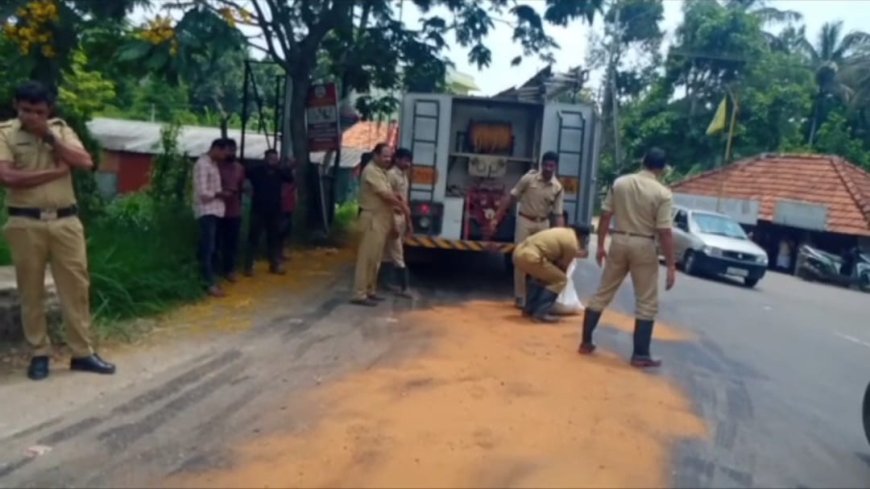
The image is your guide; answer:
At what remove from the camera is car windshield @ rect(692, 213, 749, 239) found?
2064 centimetres

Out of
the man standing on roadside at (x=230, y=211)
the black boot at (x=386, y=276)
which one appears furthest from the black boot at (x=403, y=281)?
the man standing on roadside at (x=230, y=211)

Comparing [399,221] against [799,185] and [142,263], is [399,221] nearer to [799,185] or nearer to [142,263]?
[142,263]

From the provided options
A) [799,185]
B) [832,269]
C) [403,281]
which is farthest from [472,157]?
[799,185]

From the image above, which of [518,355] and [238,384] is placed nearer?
[238,384]

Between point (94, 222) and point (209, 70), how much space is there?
202 cm

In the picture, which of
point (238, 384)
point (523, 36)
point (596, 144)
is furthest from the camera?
point (523, 36)

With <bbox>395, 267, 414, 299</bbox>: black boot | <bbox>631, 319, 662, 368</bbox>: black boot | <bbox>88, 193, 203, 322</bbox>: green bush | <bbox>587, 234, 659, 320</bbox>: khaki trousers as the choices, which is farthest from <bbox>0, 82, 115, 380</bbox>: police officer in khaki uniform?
<bbox>395, 267, 414, 299</bbox>: black boot

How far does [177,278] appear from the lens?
9258 millimetres

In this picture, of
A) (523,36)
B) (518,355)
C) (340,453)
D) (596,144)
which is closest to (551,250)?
(518,355)

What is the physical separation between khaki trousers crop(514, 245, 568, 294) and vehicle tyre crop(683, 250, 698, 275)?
11033mm

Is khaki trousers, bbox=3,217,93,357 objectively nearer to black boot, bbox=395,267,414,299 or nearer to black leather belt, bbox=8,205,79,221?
black leather belt, bbox=8,205,79,221

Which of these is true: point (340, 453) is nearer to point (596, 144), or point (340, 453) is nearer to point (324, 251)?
point (596, 144)

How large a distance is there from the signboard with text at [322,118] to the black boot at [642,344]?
7662mm

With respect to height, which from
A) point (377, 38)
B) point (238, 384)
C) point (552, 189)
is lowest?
Answer: point (238, 384)
